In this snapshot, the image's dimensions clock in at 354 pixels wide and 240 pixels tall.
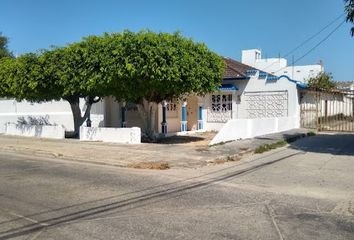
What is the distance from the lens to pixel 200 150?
15750 mm

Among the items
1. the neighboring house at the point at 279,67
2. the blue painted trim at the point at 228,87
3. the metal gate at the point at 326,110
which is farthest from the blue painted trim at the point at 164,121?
the neighboring house at the point at 279,67

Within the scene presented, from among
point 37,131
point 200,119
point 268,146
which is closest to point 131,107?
point 200,119

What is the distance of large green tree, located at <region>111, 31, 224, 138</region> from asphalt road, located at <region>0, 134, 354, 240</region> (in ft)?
15.7

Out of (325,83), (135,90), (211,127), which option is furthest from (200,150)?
(325,83)

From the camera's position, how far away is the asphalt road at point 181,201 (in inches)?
248

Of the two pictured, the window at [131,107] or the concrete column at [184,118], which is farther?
the concrete column at [184,118]

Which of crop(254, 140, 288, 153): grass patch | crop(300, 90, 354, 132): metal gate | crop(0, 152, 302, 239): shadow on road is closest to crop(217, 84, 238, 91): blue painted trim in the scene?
crop(300, 90, 354, 132): metal gate

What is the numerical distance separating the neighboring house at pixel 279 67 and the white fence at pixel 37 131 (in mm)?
26648

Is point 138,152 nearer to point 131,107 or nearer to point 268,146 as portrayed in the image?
point 268,146

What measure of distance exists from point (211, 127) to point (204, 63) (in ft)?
33.1

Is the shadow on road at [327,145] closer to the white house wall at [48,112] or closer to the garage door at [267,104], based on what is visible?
the garage door at [267,104]

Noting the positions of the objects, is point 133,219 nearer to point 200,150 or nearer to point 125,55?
point 200,150

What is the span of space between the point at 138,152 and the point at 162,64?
3.39 m

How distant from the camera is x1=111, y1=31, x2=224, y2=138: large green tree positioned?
1641cm
